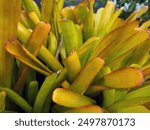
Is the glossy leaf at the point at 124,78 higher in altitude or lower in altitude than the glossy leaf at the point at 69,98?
higher

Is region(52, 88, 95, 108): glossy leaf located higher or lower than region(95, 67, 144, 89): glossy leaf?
lower

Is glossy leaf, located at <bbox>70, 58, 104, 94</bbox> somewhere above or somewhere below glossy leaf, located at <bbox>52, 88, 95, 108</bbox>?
above

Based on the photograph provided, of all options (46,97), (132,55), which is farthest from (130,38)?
(46,97)

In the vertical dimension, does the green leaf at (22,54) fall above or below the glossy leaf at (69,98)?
above

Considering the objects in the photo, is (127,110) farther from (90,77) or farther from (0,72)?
(0,72)

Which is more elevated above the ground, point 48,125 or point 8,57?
point 8,57

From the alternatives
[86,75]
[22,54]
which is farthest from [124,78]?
[22,54]

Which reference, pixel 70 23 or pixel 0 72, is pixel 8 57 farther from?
pixel 70 23

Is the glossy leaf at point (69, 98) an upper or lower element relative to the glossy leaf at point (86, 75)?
lower

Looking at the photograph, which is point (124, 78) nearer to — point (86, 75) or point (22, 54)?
point (86, 75)

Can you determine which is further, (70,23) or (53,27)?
(53,27)
